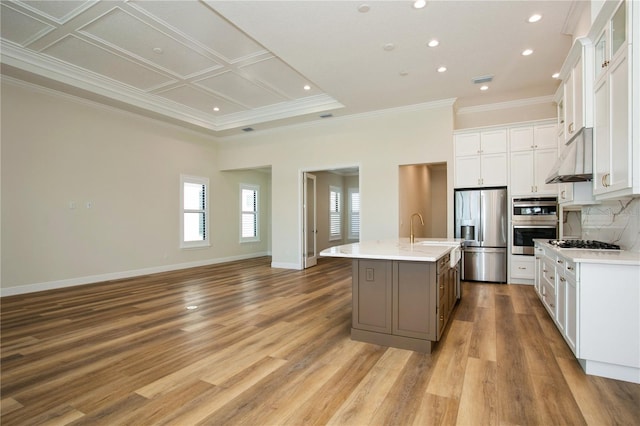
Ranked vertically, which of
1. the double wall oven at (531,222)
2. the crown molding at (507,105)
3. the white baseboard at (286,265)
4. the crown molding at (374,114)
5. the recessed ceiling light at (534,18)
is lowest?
the white baseboard at (286,265)

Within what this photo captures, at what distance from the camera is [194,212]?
8.04m

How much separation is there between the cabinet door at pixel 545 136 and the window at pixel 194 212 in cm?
729

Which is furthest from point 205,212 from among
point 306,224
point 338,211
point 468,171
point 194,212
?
point 468,171

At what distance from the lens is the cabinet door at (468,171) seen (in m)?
5.80

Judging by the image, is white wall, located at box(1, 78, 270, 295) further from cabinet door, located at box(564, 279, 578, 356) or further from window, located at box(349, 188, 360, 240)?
cabinet door, located at box(564, 279, 578, 356)

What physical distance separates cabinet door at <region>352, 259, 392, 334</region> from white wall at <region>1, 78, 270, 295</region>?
17.9 feet

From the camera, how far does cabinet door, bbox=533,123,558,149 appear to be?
527cm

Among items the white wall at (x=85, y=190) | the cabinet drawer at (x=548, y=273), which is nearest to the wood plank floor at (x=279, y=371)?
the cabinet drawer at (x=548, y=273)

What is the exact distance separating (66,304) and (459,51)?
255 inches

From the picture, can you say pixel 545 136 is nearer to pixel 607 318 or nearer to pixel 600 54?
pixel 600 54

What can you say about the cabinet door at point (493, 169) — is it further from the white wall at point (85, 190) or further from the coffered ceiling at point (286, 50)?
the white wall at point (85, 190)

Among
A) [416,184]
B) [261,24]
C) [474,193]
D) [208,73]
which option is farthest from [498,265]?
[208,73]

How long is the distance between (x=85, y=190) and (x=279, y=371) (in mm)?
5545

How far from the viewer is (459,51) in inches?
168
